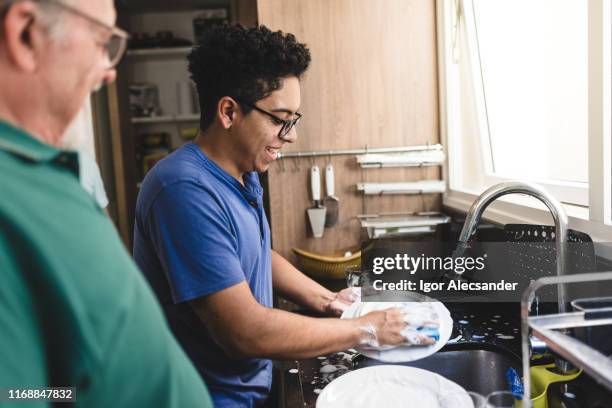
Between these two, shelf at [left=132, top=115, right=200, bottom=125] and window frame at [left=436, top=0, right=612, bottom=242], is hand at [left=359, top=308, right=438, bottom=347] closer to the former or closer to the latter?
window frame at [left=436, top=0, right=612, bottom=242]

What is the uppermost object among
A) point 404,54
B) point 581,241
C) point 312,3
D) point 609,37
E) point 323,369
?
point 312,3

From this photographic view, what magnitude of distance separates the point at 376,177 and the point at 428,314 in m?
1.13

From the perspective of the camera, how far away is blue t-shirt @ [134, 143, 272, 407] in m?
1.00

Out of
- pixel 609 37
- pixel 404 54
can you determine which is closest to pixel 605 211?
pixel 609 37

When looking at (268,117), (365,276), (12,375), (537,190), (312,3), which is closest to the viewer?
(12,375)

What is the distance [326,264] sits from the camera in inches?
76.9

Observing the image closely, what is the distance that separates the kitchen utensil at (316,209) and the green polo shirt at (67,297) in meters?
1.64

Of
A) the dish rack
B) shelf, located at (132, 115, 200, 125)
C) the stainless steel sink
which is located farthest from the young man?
shelf, located at (132, 115, 200, 125)

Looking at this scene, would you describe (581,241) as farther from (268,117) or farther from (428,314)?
(268,117)

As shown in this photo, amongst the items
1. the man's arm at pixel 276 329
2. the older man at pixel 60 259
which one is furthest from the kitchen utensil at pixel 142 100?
the older man at pixel 60 259

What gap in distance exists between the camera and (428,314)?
1.17 m

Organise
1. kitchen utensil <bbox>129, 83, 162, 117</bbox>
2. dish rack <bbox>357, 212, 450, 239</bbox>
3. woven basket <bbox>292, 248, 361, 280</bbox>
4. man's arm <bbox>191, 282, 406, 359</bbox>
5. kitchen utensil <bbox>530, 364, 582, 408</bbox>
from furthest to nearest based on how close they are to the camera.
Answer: kitchen utensil <bbox>129, 83, 162, 117</bbox> < dish rack <bbox>357, 212, 450, 239</bbox> < woven basket <bbox>292, 248, 361, 280</bbox> < man's arm <bbox>191, 282, 406, 359</bbox> < kitchen utensil <bbox>530, 364, 582, 408</bbox>

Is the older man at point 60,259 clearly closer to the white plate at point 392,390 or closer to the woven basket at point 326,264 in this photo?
the white plate at point 392,390

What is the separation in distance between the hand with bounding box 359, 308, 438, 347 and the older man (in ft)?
1.94
